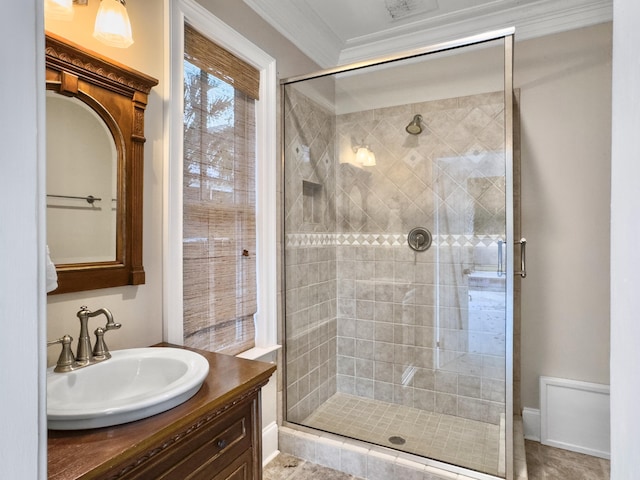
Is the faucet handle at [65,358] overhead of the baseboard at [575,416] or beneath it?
overhead

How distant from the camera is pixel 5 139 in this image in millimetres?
459

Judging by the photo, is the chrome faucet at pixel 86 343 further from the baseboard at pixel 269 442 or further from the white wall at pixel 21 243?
the baseboard at pixel 269 442

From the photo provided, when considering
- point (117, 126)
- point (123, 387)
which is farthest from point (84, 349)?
point (117, 126)

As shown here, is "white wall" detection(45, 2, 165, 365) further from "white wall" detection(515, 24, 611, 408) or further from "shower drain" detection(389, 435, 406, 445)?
"white wall" detection(515, 24, 611, 408)

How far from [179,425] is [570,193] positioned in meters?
2.47

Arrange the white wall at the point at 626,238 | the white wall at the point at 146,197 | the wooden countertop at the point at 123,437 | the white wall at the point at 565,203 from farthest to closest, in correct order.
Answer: the white wall at the point at 565,203, the white wall at the point at 146,197, the wooden countertop at the point at 123,437, the white wall at the point at 626,238

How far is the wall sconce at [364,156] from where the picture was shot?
2.79 m

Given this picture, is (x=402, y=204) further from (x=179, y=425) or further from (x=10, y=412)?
(x=10, y=412)

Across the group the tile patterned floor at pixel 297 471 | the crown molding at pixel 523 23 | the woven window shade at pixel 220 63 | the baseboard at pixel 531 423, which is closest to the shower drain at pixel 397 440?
the tile patterned floor at pixel 297 471

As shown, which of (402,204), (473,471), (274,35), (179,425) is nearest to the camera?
(179,425)

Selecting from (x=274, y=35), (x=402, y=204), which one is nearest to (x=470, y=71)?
(x=402, y=204)

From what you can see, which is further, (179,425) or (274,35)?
(274,35)

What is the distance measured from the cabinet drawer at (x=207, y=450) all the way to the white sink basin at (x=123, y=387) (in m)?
0.12

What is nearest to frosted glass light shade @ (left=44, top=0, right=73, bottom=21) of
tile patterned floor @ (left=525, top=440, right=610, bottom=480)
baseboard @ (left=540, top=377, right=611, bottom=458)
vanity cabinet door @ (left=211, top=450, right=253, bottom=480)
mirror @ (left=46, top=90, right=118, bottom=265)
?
mirror @ (left=46, top=90, right=118, bottom=265)
